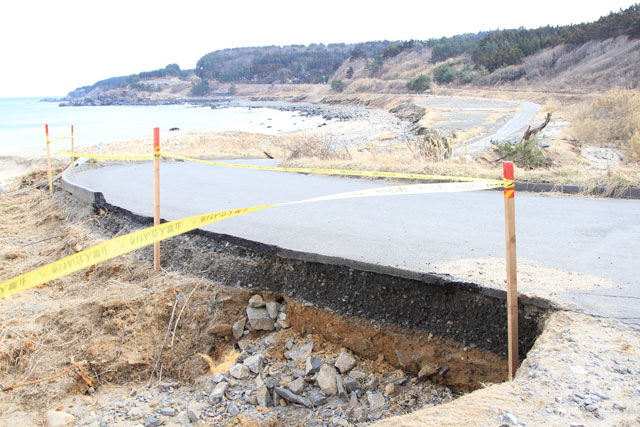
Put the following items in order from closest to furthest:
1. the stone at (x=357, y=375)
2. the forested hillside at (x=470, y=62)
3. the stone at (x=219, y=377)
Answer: the stone at (x=357, y=375) → the stone at (x=219, y=377) → the forested hillside at (x=470, y=62)

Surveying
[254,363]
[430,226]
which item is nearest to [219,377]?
[254,363]

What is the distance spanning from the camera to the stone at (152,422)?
417 centimetres

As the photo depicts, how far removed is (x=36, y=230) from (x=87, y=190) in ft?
3.52

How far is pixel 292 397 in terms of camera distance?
430 centimetres

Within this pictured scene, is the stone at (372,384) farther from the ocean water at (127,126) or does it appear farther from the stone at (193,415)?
the ocean water at (127,126)

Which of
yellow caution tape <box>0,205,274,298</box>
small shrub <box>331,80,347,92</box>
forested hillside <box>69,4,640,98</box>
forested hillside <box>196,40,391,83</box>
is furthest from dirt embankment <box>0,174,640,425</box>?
forested hillside <box>196,40,391,83</box>

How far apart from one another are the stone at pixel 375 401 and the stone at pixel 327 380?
11.8 inches

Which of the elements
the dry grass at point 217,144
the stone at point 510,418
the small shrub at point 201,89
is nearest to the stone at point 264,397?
the stone at point 510,418

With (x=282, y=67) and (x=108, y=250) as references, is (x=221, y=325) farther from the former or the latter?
(x=282, y=67)

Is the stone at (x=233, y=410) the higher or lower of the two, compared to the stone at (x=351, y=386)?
lower

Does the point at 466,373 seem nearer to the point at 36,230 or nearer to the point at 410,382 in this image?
the point at 410,382

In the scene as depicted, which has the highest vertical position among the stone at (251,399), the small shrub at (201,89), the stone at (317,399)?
the small shrub at (201,89)

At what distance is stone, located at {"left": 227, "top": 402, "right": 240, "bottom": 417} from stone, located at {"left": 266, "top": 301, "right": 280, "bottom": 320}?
110 cm

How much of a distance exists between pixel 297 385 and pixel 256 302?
1.21 m
